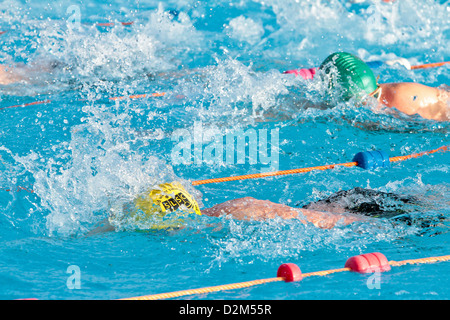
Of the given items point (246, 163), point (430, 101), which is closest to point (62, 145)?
point (246, 163)

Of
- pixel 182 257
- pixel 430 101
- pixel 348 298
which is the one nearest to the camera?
pixel 348 298

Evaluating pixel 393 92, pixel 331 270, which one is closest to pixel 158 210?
pixel 331 270

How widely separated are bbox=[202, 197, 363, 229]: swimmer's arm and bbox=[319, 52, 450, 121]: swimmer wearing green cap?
1.72m

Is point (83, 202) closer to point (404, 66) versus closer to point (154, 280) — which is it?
point (154, 280)

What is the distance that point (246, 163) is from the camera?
4.11 m

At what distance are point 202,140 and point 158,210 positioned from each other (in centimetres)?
159

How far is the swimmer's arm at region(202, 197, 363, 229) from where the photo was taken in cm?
285

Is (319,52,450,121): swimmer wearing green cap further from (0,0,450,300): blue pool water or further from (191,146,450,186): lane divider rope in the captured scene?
(191,146,450,186): lane divider rope

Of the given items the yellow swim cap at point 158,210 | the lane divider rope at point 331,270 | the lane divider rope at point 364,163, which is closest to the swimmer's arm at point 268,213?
the yellow swim cap at point 158,210

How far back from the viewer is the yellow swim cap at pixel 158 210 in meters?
2.76

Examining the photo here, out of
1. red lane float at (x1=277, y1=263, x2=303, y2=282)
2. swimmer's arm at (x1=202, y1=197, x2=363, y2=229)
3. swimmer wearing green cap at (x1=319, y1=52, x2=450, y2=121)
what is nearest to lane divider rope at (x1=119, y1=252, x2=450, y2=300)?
red lane float at (x1=277, y1=263, x2=303, y2=282)

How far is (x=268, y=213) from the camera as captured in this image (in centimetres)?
286

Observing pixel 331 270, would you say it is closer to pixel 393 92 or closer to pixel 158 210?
pixel 158 210

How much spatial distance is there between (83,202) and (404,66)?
14.3 feet
